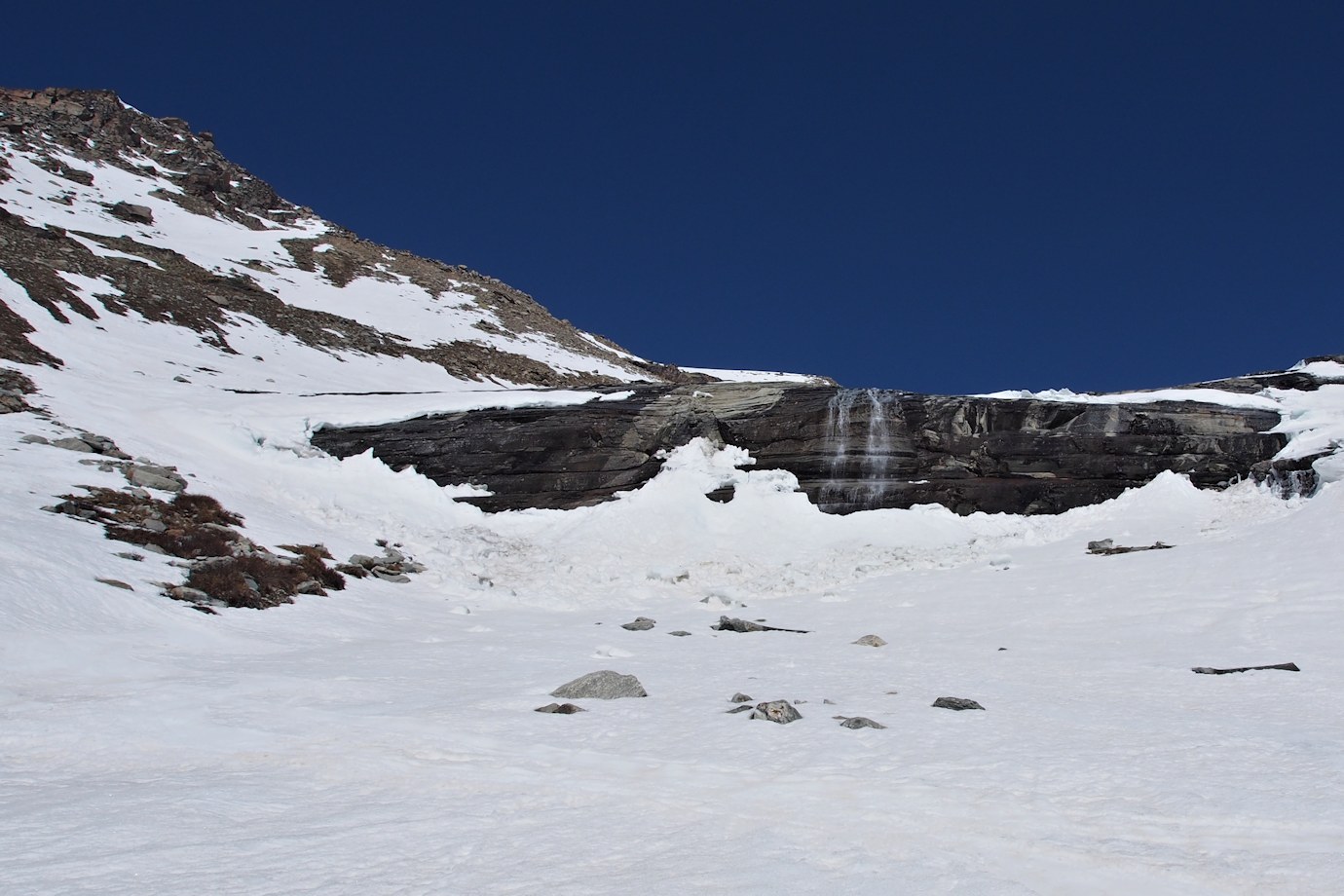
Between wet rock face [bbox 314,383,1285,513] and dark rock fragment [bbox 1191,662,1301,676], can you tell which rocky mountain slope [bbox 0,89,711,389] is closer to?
wet rock face [bbox 314,383,1285,513]

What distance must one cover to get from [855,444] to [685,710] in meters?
18.6

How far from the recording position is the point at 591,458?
26.8m

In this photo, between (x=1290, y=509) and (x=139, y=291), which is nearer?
(x=1290, y=509)

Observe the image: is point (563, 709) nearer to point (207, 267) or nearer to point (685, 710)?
point (685, 710)

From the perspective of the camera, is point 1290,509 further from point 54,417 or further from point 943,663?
point 54,417

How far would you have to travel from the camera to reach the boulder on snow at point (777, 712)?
25.9 ft

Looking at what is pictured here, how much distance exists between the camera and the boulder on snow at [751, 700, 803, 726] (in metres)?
7.90

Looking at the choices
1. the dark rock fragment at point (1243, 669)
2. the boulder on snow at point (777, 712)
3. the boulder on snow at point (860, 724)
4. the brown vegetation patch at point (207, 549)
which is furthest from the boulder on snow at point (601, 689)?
the brown vegetation patch at point (207, 549)

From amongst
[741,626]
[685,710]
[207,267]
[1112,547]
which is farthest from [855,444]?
[207,267]

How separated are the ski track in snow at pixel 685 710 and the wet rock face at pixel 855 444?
4.25 ft

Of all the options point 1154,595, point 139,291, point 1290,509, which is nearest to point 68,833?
point 1154,595

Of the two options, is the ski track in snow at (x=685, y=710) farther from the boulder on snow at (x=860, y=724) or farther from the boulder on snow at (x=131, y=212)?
the boulder on snow at (x=131, y=212)

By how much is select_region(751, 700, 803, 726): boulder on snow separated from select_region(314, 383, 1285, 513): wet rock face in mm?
17452

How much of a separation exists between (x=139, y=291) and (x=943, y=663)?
164 feet
